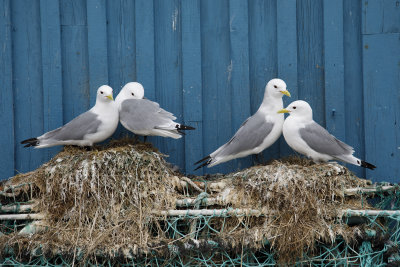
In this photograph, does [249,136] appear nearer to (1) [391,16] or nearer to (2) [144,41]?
(2) [144,41]

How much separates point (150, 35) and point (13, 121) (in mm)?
1326

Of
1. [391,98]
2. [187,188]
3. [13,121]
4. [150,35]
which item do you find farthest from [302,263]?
[13,121]

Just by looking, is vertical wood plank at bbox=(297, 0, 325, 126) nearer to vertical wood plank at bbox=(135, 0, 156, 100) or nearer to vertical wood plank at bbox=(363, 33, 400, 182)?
vertical wood plank at bbox=(363, 33, 400, 182)

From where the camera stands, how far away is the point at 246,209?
3.73 meters

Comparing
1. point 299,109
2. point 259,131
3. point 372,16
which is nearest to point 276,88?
point 299,109

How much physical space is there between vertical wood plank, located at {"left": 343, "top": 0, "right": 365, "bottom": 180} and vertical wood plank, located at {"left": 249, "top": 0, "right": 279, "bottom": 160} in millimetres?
586

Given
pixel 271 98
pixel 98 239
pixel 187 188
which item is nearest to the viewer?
pixel 98 239

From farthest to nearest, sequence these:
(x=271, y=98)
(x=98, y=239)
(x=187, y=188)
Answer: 1. (x=271, y=98)
2. (x=187, y=188)
3. (x=98, y=239)

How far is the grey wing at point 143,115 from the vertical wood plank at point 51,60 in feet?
1.88

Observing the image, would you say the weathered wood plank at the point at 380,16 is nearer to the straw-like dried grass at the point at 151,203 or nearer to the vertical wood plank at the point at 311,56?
the vertical wood plank at the point at 311,56

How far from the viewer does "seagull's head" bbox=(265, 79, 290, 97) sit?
4332 mm

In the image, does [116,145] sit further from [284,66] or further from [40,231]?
[284,66]

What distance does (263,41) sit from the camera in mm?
4559

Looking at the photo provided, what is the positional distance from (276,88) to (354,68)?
718mm
